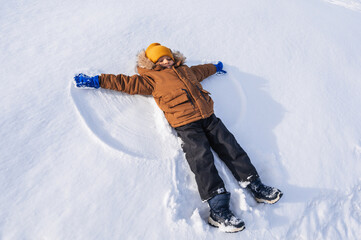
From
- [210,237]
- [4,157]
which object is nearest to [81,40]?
[4,157]

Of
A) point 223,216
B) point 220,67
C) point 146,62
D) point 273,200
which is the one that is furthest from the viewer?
point 220,67

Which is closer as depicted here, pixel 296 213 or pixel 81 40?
pixel 296 213

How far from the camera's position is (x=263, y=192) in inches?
68.2

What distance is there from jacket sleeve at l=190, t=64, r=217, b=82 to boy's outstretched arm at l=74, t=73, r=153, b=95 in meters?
0.49

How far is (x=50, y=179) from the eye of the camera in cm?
154

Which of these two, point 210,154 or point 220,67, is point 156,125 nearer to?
point 210,154

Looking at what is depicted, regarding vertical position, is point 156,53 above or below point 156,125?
above

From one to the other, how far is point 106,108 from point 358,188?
2.19m

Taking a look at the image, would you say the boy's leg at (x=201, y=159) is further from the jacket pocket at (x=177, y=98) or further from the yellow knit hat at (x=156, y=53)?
the yellow knit hat at (x=156, y=53)

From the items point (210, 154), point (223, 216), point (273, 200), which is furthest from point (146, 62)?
point (273, 200)

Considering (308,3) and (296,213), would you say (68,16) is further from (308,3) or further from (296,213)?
(308,3)

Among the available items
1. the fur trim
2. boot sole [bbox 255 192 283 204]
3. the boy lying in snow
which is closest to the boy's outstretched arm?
the boy lying in snow

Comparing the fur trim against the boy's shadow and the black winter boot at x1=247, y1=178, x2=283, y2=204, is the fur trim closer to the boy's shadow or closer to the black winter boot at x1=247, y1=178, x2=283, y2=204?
the boy's shadow

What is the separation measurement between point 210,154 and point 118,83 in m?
0.90
